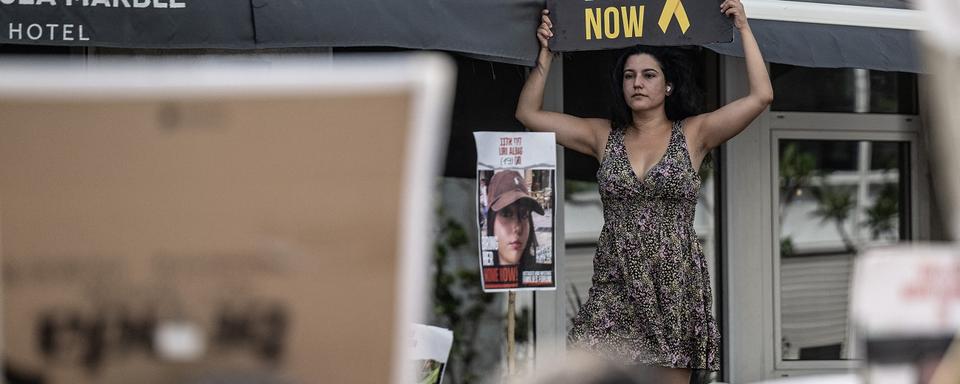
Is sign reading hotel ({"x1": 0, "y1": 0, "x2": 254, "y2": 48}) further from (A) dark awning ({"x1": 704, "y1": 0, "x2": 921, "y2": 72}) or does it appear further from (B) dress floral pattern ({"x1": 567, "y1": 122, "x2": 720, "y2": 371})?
(A) dark awning ({"x1": 704, "y1": 0, "x2": 921, "y2": 72})

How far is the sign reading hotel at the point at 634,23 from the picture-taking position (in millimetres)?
4383

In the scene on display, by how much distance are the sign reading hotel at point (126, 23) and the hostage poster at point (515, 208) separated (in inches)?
37.0

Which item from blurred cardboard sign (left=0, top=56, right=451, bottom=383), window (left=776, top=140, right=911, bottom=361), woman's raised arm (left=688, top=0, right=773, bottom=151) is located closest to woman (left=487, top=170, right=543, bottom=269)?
woman's raised arm (left=688, top=0, right=773, bottom=151)

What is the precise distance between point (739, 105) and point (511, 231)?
3.11 feet

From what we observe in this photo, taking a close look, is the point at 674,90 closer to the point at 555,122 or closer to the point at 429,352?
the point at 555,122

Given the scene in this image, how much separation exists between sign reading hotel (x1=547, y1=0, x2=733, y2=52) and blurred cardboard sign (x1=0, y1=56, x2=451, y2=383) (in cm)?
304

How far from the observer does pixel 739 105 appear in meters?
4.36

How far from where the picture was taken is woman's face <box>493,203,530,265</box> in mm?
4262

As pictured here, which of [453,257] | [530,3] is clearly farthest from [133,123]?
[453,257]

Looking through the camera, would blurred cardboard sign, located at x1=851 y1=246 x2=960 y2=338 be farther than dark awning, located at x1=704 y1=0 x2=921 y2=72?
No

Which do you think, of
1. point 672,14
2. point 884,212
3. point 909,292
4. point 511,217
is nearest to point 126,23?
point 511,217

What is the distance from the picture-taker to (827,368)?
19.9 feet

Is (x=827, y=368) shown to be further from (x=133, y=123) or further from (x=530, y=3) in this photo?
(x=133, y=123)

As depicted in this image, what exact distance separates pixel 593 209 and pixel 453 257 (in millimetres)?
710
